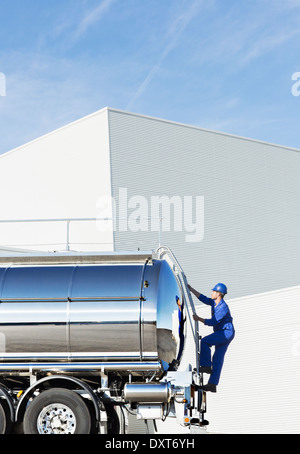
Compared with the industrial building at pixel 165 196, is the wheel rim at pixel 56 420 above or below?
below

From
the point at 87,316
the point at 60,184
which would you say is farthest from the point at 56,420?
the point at 60,184

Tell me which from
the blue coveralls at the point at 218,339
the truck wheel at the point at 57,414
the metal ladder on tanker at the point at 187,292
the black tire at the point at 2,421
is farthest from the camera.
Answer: the blue coveralls at the point at 218,339

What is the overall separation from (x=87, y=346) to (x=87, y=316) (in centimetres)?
43

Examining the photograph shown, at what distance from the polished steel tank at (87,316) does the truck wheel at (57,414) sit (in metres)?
0.52

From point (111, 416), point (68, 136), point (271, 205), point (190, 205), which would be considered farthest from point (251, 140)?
point (111, 416)

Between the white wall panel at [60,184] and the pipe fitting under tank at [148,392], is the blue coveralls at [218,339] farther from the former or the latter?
the white wall panel at [60,184]

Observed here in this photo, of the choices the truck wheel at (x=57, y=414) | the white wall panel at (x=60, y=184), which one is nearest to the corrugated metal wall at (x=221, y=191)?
the white wall panel at (x=60, y=184)

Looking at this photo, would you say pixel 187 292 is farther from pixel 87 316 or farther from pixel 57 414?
pixel 57 414

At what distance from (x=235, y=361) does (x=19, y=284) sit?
11526mm

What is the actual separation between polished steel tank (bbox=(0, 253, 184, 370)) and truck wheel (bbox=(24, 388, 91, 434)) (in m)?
0.52

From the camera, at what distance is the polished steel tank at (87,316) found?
30.8 ft

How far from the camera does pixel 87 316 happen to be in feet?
30.8
